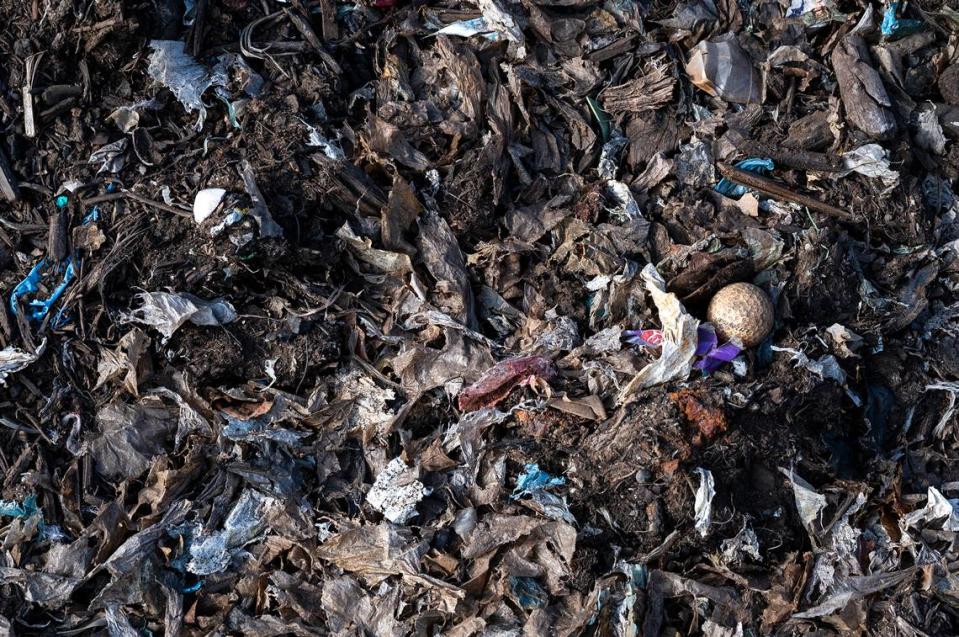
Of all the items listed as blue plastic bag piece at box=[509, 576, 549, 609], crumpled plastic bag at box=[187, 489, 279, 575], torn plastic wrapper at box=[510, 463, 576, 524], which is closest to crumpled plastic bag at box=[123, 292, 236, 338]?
crumpled plastic bag at box=[187, 489, 279, 575]

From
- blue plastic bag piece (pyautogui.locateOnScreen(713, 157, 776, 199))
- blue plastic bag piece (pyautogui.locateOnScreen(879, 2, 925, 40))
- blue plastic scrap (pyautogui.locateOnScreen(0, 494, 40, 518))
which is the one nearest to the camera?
blue plastic scrap (pyautogui.locateOnScreen(0, 494, 40, 518))

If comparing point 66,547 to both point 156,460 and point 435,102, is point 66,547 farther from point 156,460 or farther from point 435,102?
point 435,102

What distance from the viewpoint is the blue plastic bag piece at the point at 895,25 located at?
13.6 feet

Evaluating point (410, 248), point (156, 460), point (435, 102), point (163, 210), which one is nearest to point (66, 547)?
point (156, 460)

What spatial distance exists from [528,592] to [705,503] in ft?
2.70

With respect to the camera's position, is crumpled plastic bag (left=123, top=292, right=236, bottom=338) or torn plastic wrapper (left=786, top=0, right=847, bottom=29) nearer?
crumpled plastic bag (left=123, top=292, right=236, bottom=338)

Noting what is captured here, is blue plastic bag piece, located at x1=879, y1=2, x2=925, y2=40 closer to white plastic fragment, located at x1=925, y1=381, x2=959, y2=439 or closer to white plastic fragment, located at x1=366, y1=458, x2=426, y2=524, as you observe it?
white plastic fragment, located at x1=925, y1=381, x2=959, y2=439

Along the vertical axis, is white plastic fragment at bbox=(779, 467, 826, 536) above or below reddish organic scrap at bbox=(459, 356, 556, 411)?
below

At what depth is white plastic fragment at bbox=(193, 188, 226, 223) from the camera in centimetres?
363

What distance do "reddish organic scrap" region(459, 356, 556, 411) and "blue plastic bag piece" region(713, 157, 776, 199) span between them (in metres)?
1.27

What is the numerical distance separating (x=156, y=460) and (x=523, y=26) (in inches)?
106

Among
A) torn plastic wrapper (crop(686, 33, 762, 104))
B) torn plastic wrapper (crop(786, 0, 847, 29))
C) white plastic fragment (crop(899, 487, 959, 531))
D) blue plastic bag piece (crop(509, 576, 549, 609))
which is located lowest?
white plastic fragment (crop(899, 487, 959, 531))

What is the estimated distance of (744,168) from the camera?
3988 millimetres

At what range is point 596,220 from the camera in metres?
3.87
